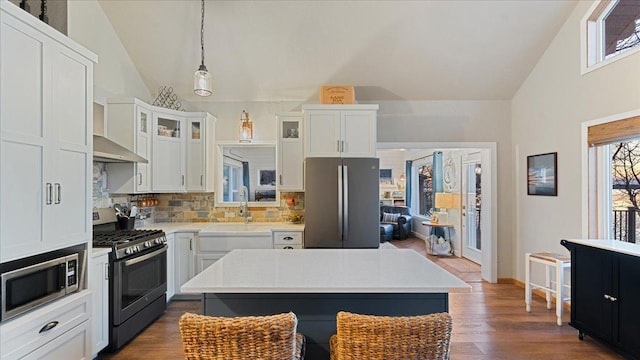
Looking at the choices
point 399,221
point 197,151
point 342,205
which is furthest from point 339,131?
point 399,221

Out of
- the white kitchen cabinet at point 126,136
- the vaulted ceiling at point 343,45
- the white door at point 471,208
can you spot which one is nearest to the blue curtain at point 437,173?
the white door at point 471,208

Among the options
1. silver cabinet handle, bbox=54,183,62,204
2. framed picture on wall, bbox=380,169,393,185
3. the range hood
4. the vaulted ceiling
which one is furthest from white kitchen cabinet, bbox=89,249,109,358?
framed picture on wall, bbox=380,169,393,185

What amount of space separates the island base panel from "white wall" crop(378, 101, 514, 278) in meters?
3.35

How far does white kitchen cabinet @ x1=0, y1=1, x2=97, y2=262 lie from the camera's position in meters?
1.87

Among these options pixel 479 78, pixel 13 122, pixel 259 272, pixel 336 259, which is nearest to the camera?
pixel 13 122

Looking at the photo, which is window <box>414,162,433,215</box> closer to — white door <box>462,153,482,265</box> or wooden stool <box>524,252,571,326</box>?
white door <box>462,153,482,265</box>

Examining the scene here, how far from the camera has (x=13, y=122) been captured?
190 cm

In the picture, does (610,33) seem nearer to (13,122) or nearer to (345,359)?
(345,359)

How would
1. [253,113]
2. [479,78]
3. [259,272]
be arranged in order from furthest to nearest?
[253,113] < [479,78] < [259,272]

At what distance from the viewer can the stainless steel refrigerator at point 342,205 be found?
13.3ft

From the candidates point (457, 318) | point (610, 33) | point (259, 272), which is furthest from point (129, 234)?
point (610, 33)

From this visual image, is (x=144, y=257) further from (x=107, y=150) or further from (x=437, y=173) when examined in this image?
(x=437, y=173)

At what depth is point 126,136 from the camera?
400 centimetres

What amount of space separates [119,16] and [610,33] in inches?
206
